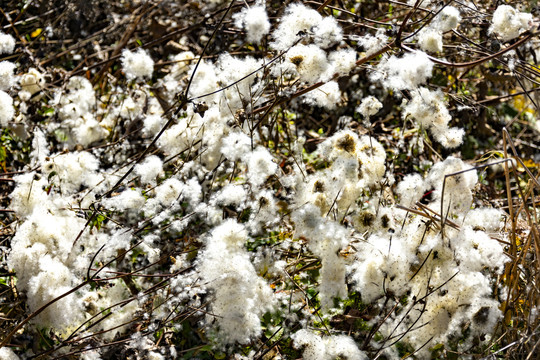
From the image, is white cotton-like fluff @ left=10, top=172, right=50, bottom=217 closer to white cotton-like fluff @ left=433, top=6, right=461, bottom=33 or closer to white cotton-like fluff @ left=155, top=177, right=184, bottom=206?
white cotton-like fluff @ left=155, top=177, right=184, bottom=206

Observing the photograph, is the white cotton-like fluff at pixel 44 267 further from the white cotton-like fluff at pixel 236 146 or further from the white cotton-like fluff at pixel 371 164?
the white cotton-like fluff at pixel 371 164

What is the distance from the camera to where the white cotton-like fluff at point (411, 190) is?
6.83ft

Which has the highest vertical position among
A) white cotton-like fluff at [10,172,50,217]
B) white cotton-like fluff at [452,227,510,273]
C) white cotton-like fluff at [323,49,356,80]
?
white cotton-like fluff at [323,49,356,80]

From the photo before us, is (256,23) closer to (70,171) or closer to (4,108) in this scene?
(70,171)

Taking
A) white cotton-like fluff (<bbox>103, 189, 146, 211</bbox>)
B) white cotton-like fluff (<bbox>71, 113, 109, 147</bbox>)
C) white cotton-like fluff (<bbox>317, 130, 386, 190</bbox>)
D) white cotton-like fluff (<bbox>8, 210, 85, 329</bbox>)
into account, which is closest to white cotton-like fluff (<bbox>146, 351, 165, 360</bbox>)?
white cotton-like fluff (<bbox>8, 210, 85, 329</bbox>)

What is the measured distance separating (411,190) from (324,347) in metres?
0.65

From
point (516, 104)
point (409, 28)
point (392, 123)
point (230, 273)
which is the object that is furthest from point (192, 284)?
point (516, 104)

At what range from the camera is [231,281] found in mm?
1820

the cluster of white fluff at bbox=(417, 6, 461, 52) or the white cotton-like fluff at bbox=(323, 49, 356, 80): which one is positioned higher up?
the cluster of white fluff at bbox=(417, 6, 461, 52)

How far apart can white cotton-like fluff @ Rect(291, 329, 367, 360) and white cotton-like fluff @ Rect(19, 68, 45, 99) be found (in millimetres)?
1910

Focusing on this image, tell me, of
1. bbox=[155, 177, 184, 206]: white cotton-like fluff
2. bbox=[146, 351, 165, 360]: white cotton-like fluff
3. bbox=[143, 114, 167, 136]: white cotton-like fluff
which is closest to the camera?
bbox=[146, 351, 165, 360]: white cotton-like fluff

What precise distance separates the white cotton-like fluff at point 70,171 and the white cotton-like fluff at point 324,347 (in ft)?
3.65

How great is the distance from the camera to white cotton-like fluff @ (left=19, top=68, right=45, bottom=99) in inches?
115

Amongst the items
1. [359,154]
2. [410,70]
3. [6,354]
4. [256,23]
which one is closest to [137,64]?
[256,23]
